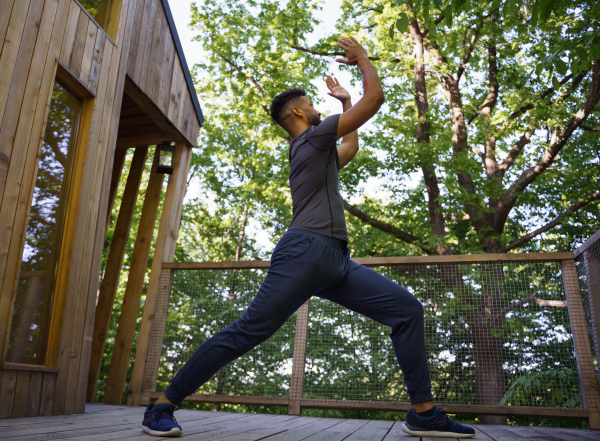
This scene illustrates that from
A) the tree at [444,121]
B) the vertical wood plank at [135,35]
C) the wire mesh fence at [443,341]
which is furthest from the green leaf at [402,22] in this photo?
the tree at [444,121]

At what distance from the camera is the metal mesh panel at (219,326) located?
4.65 m

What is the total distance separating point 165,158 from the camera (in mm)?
5102

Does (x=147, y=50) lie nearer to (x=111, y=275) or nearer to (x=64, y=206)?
(x=64, y=206)

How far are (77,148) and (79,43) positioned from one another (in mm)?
657

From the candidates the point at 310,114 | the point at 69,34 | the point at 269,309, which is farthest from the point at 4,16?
the point at 269,309

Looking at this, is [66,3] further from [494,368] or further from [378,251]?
[378,251]

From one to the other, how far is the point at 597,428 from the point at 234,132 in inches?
530

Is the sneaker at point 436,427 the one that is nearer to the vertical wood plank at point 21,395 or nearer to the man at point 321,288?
the man at point 321,288

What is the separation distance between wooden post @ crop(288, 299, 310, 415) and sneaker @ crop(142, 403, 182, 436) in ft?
6.01

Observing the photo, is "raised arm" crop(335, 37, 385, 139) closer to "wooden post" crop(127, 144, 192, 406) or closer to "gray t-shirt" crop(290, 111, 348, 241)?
"gray t-shirt" crop(290, 111, 348, 241)

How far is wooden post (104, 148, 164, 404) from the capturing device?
173 inches

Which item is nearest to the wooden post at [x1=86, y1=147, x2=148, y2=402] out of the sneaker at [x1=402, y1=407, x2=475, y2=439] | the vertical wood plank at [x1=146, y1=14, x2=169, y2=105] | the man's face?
the vertical wood plank at [x1=146, y1=14, x2=169, y2=105]

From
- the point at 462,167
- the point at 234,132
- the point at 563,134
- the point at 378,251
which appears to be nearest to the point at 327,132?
the point at 462,167

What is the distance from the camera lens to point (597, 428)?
3141mm
